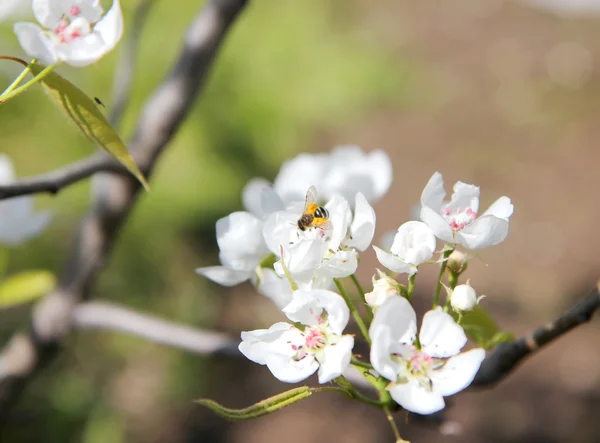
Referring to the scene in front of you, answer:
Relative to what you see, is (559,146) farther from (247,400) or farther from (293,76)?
(247,400)

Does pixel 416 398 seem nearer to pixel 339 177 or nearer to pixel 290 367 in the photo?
pixel 290 367

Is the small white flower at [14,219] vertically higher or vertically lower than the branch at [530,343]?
higher

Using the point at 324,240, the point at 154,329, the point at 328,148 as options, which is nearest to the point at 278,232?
the point at 324,240

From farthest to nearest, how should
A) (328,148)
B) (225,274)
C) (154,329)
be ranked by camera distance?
1. (328,148)
2. (154,329)
3. (225,274)

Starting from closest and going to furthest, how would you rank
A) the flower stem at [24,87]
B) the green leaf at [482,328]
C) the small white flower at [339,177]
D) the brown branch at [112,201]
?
the flower stem at [24,87]
the green leaf at [482,328]
the small white flower at [339,177]
the brown branch at [112,201]

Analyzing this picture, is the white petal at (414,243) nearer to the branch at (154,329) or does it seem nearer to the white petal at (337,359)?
the white petal at (337,359)

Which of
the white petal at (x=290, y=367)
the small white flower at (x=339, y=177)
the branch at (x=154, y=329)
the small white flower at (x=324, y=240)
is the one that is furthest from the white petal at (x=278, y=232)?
the branch at (x=154, y=329)

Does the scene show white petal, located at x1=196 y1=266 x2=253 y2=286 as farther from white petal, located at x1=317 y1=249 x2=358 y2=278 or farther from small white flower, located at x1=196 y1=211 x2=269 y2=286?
white petal, located at x1=317 y1=249 x2=358 y2=278

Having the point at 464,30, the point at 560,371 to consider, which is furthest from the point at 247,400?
the point at 464,30
